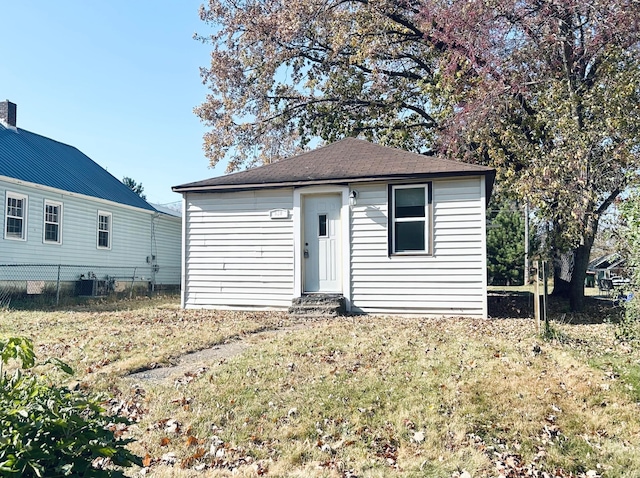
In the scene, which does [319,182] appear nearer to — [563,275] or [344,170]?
[344,170]

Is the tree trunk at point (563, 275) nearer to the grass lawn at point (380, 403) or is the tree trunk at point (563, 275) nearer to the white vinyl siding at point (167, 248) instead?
the grass lawn at point (380, 403)

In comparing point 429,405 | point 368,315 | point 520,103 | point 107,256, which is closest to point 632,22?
point 520,103

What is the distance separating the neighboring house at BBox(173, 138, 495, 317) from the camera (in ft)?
33.5

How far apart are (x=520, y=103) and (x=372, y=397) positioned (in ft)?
31.5

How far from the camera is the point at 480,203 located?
1007 cm

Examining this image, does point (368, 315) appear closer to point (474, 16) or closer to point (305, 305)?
point (305, 305)

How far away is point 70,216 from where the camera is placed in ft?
55.5

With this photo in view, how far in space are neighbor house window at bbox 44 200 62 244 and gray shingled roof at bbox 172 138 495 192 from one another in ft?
21.1

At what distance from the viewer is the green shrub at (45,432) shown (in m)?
1.97

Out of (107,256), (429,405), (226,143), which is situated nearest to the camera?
(429,405)

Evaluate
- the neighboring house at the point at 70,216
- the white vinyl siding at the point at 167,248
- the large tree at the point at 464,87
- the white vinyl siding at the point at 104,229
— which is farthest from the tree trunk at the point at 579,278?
the white vinyl siding at the point at 167,248

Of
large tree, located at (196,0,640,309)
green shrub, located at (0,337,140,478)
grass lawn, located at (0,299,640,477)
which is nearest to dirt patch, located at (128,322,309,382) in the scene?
grass lawn, located at (0,299,640,477)

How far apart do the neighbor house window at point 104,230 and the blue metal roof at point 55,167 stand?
0.69 meters

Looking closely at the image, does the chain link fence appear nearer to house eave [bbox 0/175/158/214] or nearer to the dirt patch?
house eave [bbox 0/175/158/214]
